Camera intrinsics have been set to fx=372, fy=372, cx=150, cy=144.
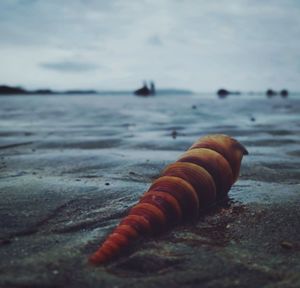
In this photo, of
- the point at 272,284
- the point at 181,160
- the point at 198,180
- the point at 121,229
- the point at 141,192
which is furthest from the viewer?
the point at 141,192

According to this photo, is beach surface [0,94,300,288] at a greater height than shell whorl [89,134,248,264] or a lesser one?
lesser

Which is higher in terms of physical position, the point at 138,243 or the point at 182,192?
the point at 182,192

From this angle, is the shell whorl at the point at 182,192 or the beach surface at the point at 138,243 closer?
the beach surface at the point at 138,243

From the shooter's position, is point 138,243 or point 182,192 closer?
point 138,243

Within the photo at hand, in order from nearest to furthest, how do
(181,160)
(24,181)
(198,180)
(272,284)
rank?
(272,284) < (198,180) < (181,160) < (24,181)

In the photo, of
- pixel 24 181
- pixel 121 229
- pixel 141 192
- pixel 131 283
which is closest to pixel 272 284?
pixel 131 283

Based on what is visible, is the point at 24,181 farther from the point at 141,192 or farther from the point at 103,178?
the point at 141,192

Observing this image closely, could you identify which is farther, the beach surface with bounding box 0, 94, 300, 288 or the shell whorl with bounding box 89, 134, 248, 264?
the shell whorl with bounding box 89, 134, 248, 264

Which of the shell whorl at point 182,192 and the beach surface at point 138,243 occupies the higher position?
the shell whorl at point 182,192
